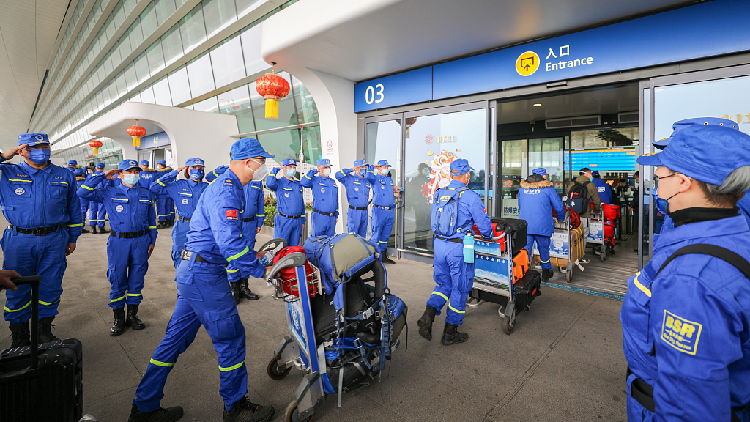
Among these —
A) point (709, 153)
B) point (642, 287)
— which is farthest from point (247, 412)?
point (709, 153)

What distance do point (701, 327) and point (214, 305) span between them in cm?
248

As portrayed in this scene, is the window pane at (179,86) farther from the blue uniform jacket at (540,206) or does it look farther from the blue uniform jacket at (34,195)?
the blue uniform jacket at (540,206)

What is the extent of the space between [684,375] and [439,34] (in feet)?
18.0

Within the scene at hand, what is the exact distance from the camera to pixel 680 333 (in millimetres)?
1005

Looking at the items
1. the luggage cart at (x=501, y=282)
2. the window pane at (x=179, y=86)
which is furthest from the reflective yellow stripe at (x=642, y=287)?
the window pane at (x=179, y=86)

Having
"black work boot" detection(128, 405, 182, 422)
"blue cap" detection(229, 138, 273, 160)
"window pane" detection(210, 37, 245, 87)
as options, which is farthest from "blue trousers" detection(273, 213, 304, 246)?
"window pane" detection(210, 37, 245, 87)

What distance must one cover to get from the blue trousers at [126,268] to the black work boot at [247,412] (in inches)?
102

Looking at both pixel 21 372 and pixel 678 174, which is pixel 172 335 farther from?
pixel 678 174

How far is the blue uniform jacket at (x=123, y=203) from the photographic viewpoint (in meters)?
4.08

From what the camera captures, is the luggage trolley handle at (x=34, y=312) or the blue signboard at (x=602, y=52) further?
the blue signboard at (x=602, y=52)

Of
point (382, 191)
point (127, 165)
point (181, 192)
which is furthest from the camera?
point (382, 191)

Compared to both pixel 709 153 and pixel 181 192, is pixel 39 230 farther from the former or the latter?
pixel 709 153

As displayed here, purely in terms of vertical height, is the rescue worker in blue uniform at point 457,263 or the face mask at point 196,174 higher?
the face mask at point 196,174

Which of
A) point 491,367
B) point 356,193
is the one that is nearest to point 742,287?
point 491,367
